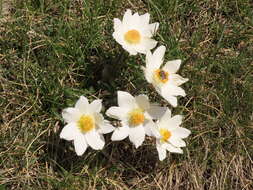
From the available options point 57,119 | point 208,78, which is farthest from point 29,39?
point 208,78

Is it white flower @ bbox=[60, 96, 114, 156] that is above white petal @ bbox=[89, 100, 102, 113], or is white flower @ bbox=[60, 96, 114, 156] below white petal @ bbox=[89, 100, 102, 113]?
below

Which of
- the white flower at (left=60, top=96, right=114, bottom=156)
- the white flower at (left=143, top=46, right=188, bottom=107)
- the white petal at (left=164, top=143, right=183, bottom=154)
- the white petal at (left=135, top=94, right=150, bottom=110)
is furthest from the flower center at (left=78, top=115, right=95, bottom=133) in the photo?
the white petal at (left=164, top=143, right=183, bottom=154)

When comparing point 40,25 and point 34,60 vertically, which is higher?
point 40,25

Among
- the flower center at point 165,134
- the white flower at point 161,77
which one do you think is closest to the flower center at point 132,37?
the white flower at point 161,77

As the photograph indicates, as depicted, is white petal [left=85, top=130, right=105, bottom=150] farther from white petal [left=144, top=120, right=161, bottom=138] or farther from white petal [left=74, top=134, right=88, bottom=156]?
white petal [left=144, top=120, right=161, bottom=138]

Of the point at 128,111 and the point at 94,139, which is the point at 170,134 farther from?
the point at 94,139

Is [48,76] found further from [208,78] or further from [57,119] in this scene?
[208,78]

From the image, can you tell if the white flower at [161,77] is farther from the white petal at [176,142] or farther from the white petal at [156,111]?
Result: the white petal at [176,142]
